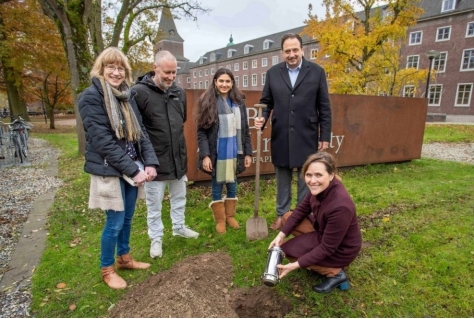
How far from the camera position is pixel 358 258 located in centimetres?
295

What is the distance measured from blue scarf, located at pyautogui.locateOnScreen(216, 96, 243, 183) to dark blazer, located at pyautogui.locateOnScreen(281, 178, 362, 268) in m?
1.10

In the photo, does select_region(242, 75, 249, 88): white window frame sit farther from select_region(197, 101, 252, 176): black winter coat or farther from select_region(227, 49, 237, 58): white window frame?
select_region(197, 101, 252, 176): black winter coat

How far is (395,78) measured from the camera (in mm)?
13633

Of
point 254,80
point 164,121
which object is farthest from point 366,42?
point 254,80

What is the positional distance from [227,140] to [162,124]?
2.74 ft

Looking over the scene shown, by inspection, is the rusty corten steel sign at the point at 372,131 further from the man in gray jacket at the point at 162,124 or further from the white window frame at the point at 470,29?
the white window frame at the point at 470,29

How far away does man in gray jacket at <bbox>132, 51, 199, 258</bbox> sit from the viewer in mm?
2756

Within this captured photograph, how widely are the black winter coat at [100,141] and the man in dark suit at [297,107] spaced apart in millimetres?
1606

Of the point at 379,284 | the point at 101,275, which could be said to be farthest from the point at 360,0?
the point at 101,275

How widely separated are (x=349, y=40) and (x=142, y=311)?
13763 millimetres

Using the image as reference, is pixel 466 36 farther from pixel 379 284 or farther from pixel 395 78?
pixel 379 284

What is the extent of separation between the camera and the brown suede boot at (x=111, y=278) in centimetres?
259

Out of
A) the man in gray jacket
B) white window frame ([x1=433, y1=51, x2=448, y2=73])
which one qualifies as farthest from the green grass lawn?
white window frame ([x1=433, y1=51, x2=448, y2=73])

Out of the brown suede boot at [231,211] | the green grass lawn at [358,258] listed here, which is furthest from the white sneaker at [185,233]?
the brown suede boot at [231,211]
